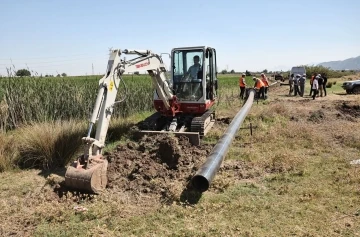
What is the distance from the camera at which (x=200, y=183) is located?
5.12 metres

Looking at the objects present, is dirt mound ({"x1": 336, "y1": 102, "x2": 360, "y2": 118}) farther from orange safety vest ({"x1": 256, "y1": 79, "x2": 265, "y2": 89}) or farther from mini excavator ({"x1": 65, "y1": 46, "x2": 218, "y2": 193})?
Result: mini excavator ({"x1": 65, "y1": 46, "x2": 218, "y2": 193})

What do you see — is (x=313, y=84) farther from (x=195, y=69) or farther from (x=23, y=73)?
(x=23, y=73)

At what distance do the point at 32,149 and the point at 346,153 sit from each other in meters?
7.30

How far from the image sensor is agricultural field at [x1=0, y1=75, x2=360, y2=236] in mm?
4336

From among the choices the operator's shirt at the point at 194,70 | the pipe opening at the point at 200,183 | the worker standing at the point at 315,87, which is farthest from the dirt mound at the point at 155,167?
the worker standing at the point at 315,87

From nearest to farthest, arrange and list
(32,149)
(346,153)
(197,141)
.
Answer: (32,149), (346,153), (197,141)

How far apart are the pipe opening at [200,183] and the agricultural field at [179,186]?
0.16 meters

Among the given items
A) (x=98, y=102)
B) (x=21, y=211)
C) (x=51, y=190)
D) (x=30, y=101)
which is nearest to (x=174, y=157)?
(x=98, y=102)

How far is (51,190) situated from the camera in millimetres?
5328

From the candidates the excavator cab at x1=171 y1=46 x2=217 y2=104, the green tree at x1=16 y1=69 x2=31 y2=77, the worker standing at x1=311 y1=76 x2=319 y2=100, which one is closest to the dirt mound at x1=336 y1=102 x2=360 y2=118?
the worker standing at x1=311 y1=76 x2=319 y2=100

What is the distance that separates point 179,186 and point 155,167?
1.01 metres

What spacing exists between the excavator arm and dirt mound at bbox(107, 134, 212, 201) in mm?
470

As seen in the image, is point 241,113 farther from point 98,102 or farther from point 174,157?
point 98,102

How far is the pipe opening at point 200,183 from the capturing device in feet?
16.5
